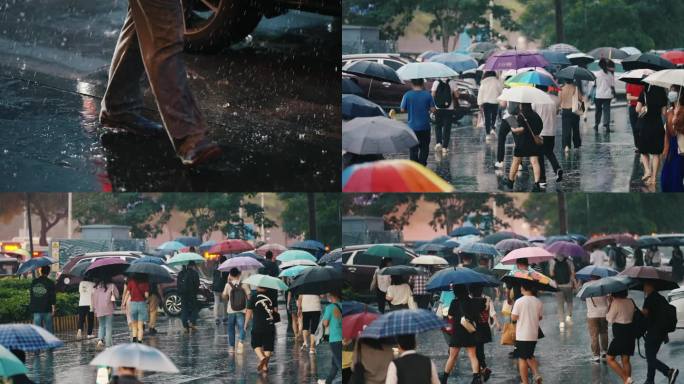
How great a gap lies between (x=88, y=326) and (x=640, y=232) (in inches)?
369

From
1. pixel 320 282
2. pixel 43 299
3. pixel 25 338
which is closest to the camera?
pixel 25 338

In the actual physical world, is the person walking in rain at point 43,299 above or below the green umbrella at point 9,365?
above

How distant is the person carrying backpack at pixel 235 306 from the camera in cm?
1527

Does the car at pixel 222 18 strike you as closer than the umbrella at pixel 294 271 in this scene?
Yes

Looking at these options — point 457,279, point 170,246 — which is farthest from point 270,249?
point 457,279

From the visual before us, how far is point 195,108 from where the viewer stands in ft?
41.9

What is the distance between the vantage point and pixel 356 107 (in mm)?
14586

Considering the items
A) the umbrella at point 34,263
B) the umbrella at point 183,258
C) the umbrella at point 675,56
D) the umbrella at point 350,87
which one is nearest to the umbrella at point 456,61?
the umbrella at point 350,87

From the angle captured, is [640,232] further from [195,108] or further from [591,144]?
[195,108]

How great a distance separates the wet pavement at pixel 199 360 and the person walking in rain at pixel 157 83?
2726 millimetres

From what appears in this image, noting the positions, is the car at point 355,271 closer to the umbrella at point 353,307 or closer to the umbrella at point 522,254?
the umbrella at point 353,307

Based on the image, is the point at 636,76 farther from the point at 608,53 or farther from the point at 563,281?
the point at 563,281

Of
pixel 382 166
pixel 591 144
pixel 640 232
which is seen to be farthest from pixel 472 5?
pixel 640 232

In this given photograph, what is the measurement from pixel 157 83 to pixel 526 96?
5.18 metres
